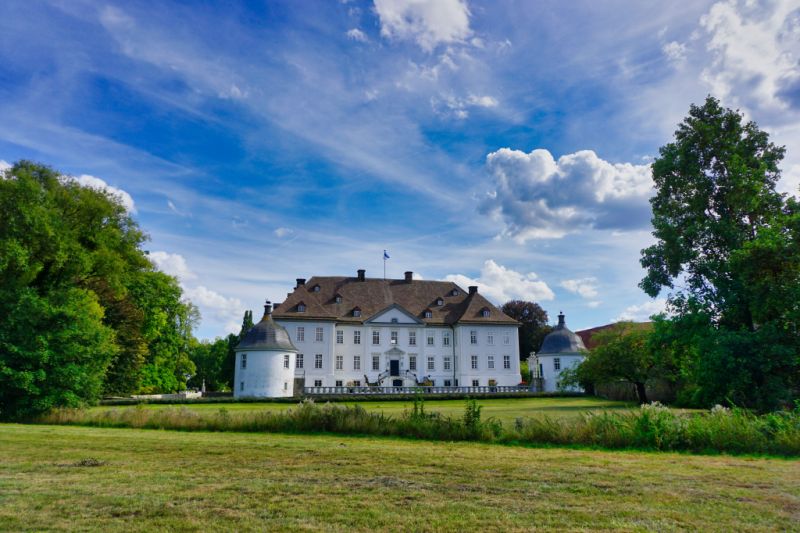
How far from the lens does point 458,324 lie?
171 feet

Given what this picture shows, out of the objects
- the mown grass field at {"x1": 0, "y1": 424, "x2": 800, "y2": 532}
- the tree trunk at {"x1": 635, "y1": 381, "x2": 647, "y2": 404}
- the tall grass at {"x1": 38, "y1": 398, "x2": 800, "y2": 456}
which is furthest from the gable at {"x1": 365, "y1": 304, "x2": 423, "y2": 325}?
the mown grass field at {"x1": 0, "y1": 424, "x2": 800, "y2": 532}

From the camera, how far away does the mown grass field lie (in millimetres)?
5422

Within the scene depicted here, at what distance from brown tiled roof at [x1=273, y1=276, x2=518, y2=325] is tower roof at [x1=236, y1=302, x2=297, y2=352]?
5159 mm

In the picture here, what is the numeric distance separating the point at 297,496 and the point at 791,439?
9.77m

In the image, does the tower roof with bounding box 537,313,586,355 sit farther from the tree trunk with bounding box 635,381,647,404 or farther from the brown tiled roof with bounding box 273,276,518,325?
the tree trunk with bounding box 635,381,647,404

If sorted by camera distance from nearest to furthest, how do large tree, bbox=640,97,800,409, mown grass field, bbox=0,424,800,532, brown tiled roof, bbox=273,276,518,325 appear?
1. mown grass field, bbox=0,424,800,532
2. large tree, bbox=640,97,800,409
3. brown tiled roof, bbox=273,276,518,325

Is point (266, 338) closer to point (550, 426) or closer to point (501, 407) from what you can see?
point (501, 407)

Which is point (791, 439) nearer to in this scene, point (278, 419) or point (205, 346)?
point (278, 419)

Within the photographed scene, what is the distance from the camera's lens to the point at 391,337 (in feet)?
170

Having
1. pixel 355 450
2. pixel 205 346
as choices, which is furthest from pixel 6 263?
pixel 205 346

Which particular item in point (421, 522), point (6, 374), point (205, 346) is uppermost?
point (205, 346)

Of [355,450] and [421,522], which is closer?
[421,522]

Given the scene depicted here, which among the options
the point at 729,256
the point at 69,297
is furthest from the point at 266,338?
the point at 729,256

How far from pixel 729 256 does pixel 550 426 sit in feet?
42.3
